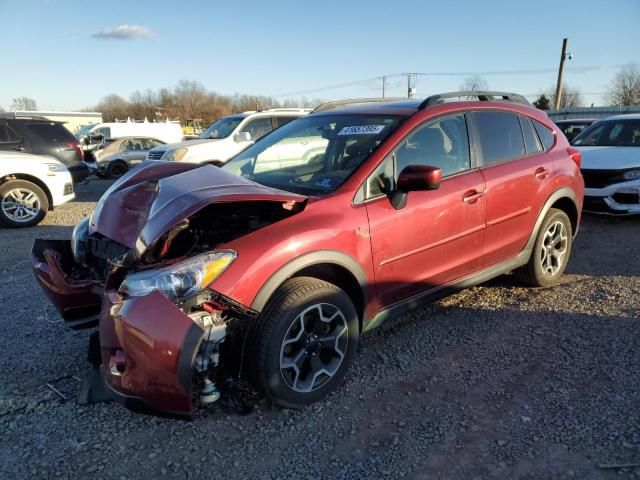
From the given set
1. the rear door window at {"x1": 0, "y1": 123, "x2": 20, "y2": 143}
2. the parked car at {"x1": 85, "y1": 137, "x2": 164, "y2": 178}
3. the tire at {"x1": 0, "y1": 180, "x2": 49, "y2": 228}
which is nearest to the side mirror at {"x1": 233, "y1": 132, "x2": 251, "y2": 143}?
the tire at {"x1": 0, "y1": 180, "x2": 49, "y2": 228}

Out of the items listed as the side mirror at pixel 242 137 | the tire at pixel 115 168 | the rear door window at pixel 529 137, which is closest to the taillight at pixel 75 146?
the side mirror at pixel 242 137

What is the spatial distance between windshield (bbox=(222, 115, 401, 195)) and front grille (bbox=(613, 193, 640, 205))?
550 centimetres

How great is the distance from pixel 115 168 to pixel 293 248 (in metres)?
15.7

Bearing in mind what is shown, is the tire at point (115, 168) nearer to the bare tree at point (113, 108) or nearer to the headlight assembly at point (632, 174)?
the headlight assembly at point (632, 174)

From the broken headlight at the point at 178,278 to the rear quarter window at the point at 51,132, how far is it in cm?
915

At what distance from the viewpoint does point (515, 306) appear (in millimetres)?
4270

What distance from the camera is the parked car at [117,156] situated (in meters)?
16.3

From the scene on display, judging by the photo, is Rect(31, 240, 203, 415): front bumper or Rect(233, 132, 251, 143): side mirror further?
Rect(233, 132, 251, 143): side mirror

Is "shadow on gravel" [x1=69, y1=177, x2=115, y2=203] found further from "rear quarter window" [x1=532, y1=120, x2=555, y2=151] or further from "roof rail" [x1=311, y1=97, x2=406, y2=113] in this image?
"rear quarter window" [x1=532, y1=120, x2=555, y2=151]

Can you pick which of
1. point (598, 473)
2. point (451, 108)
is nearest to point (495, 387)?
point (598, 473)

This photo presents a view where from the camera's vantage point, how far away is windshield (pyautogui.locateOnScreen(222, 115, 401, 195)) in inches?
130

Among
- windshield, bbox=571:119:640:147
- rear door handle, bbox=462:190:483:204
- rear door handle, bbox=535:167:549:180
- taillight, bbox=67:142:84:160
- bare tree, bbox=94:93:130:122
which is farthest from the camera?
bare tree, bbox=94:93:130:122

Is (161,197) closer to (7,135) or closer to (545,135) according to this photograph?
(545,135)

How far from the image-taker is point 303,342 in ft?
9.19
